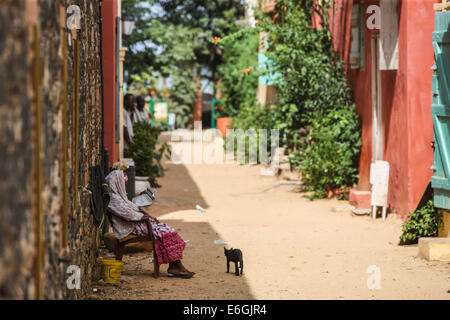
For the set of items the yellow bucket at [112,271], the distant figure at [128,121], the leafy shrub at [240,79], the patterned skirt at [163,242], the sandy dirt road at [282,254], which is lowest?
the sandy dirt road at [282,254]

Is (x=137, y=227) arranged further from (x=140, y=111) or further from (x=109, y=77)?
(x=140, y=111)

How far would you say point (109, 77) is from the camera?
35.1 feet

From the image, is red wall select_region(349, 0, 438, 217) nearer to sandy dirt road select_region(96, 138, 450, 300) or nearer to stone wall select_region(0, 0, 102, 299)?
sandy dirt road select_region(96, 138, 450, 300)

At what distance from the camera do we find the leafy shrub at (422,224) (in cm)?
854

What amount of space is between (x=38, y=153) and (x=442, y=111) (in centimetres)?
622

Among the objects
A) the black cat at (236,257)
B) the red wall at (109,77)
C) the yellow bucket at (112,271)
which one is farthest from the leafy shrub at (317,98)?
the yellow bucket at (112,271)

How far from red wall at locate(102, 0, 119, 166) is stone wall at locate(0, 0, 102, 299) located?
5137mm

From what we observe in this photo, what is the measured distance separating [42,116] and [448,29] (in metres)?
6.01

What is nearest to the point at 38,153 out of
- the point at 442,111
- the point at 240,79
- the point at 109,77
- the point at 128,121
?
the point at 442,111

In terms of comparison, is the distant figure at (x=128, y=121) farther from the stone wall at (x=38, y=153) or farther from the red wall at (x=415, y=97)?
the stone wall at (x=38, y=153)

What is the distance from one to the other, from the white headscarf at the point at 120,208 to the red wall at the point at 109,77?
138 inches

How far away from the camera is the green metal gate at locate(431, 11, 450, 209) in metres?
8.22

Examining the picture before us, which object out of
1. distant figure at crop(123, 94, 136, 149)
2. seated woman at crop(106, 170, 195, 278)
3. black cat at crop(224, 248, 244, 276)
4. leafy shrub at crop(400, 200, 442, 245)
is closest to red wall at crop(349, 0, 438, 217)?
leafy shrub at crop(400, 200, 442, 245)

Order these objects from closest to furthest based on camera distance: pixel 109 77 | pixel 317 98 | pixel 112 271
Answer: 1. pixel 112 271
2. pixel 109 77
3. pixel 317 98
